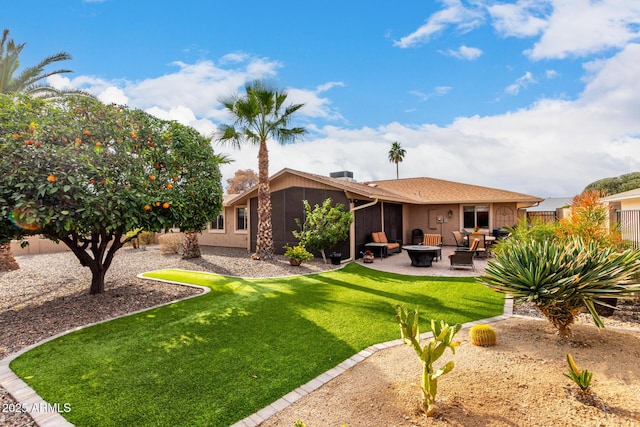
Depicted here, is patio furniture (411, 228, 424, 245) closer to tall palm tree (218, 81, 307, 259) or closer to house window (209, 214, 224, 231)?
tall palm tree (218, 81, 307, 259)

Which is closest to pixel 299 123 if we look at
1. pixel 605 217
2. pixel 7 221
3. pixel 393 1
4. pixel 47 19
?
pixel 393 1

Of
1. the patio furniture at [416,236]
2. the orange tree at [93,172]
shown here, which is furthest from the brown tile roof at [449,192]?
the orange tree at [93,172]

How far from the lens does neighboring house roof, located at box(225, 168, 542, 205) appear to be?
14.1 m

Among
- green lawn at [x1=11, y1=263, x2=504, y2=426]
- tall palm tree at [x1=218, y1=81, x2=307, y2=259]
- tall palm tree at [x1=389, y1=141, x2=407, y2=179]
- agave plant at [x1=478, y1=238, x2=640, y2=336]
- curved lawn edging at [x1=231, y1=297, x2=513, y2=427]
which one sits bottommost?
curved lawn edging at [x1=231, y1=297, x2=513, y2=427]

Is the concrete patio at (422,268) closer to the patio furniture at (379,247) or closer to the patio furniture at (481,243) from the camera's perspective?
the patio furniture at (379,247)

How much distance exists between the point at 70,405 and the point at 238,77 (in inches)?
485

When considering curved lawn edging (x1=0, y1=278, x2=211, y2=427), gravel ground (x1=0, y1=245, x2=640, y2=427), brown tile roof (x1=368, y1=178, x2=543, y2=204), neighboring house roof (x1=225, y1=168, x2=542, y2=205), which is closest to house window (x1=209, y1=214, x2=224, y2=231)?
neighboring house roof (x1=225, y1=168, x2=542, y2=205)

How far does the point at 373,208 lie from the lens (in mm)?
15523

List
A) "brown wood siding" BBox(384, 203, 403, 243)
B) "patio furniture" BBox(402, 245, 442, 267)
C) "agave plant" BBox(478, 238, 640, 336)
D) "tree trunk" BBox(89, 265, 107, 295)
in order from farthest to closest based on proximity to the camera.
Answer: "brown wood siding" BBox(384, 203, 403, 243) → "patio furniture" BBox(402, 245, 442, 267) → "tree trunk" BBox(89, 265, 107, 295) → "agave plant" BBox(478, 238, 640, 336)

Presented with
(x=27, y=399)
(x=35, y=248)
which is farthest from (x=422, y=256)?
(x=35, y=248)

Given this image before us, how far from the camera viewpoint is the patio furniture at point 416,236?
18875mm

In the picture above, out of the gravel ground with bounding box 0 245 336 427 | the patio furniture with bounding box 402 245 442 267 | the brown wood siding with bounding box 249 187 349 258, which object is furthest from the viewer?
the brown wood siding with bounding box 249 187 349 258

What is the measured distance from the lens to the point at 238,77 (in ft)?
42.1

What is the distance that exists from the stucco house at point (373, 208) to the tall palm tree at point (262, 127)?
74.8 inches
